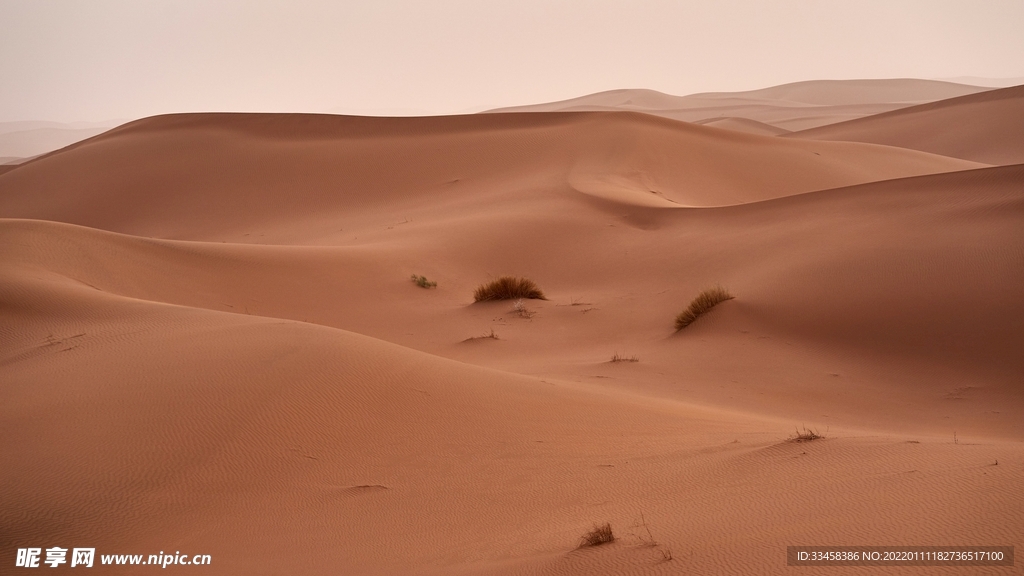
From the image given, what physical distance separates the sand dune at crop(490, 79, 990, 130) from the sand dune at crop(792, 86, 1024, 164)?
21.5 meters

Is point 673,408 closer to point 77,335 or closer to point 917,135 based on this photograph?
point 77,335

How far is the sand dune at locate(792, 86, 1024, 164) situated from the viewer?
3403 cm

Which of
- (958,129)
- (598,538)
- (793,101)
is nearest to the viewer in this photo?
(598,538)

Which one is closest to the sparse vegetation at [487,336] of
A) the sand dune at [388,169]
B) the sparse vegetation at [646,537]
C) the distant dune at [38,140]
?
the sparse vegetation at [646,537]

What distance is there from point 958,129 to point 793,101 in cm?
6118

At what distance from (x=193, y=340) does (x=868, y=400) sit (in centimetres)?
609

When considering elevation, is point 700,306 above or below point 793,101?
below

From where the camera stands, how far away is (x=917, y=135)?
38.4 meters

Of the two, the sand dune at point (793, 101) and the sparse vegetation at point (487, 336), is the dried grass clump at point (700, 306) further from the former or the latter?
the sand dune at point (793, 101)

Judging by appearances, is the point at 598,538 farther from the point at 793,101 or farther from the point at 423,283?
the point at 793,101

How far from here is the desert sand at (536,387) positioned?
396 centimetres

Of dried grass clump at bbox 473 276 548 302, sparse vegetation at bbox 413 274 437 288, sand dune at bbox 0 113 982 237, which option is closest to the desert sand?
sparse vegetation at bbox 413 274 437 288

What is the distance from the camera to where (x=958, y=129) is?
37469 millimetres

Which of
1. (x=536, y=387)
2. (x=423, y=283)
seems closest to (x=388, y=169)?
(x=423, y=283)
